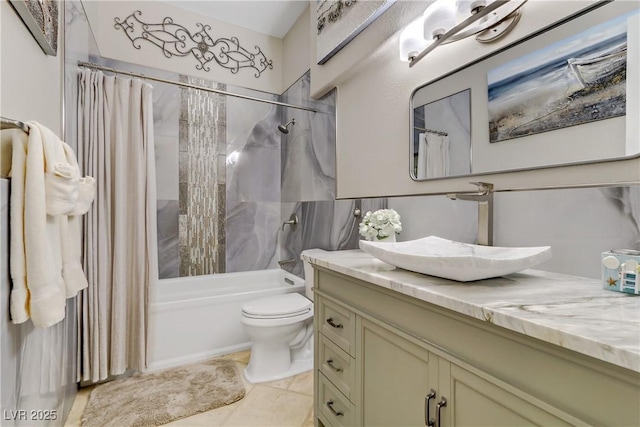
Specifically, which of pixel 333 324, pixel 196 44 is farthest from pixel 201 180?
pixel 333 324

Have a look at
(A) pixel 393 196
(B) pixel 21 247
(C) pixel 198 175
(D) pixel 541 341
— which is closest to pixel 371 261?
(A) pixel 393 196

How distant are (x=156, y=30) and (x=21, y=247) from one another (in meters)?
2.40

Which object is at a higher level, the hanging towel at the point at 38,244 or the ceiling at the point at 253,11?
the ceiling at the point at 253,11

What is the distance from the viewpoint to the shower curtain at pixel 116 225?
1795 mm

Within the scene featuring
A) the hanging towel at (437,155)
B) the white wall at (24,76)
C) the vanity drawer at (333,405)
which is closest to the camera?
the white wall at (24,76)

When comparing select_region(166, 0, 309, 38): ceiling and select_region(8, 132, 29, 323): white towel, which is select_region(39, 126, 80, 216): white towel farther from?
select_region(166, 0, 309, 38): ceiling

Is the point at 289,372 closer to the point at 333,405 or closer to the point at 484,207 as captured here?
the point at 333,405

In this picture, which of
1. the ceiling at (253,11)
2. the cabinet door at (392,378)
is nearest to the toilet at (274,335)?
the cabinet door at (392,378)

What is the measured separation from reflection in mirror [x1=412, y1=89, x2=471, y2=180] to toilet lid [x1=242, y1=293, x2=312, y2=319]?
1.13 m

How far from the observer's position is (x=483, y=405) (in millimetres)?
685

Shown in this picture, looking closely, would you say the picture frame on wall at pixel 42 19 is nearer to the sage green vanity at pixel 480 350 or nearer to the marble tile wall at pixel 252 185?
the sage green vanity at pixel 480 350

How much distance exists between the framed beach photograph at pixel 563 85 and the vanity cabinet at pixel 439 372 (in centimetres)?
75

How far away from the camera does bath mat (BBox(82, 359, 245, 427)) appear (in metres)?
1.58

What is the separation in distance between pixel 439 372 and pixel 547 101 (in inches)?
37.0
